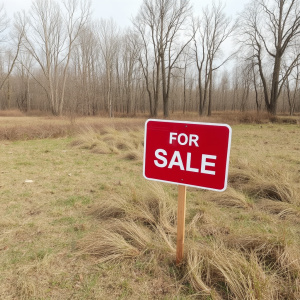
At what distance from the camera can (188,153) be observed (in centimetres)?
152

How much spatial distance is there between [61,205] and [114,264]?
5.21 feet

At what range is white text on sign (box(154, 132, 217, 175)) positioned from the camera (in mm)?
1478

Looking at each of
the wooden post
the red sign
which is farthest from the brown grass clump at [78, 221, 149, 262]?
the red sign

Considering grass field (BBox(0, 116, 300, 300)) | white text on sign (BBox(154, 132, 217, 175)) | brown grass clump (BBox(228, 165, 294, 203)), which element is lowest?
grass field (BBox(0, 116, 300, 300))

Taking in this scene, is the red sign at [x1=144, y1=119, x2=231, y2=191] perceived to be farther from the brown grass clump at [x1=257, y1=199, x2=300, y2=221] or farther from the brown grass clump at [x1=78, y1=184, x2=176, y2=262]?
the brown grass clump at [x1=257, y1=199, x2=300, y2=221]

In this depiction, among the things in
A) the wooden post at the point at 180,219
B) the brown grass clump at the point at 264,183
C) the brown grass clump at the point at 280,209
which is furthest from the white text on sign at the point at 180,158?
the brown grass clump at the point at 264,183

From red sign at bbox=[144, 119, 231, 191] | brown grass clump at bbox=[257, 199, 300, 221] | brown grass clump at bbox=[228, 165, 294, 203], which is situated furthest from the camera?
brown grass clump at bbox=[228, 165, 294, 203]

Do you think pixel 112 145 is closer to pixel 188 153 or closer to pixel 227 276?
Answer: pixel 188 153

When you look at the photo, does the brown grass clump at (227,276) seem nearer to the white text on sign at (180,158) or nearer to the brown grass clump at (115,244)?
the brown grass clump at (115,244)

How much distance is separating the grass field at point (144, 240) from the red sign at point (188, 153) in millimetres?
676

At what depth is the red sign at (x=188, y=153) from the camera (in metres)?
1.43

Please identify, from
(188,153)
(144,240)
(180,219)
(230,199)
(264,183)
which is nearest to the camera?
(188,153)

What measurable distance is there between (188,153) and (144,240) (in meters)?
1.06

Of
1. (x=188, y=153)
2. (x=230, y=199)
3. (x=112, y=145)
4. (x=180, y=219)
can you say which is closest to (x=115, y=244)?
(x=180, y=219)
